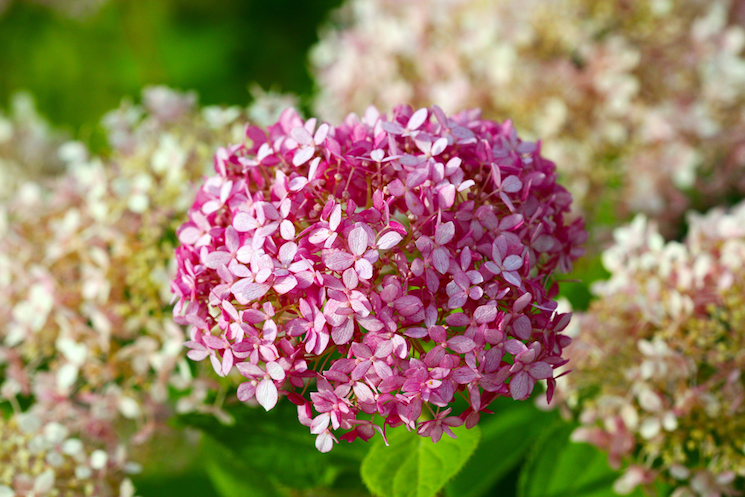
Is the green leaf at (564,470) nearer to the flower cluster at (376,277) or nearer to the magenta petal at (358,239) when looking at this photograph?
the flower cluster at (376,277)

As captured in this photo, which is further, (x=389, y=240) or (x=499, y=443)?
(x=499, y=443)

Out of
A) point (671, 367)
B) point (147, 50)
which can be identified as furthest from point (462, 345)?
point (147, 50)

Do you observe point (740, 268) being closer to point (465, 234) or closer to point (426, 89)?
point (465, 234)

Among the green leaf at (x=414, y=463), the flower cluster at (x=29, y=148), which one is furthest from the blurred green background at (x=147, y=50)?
the green leaf at (x=414, y=463)

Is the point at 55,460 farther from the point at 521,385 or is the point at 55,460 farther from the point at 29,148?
the point at 29,148

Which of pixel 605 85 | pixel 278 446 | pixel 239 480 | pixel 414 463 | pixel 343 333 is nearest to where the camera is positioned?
pixel 343 333
